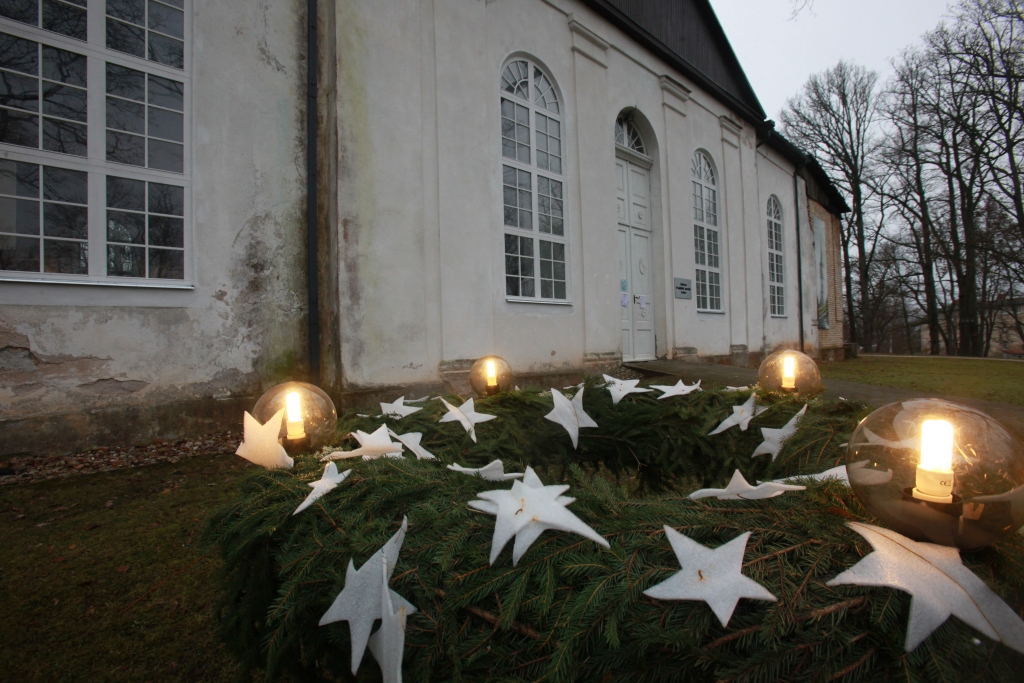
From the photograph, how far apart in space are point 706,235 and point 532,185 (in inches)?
225

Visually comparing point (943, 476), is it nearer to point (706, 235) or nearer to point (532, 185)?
point (532, 185)

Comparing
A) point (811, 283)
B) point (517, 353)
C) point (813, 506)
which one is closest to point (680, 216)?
point (517, 353)

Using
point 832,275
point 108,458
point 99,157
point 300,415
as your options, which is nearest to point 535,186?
point 99,157

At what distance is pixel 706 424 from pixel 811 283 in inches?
674

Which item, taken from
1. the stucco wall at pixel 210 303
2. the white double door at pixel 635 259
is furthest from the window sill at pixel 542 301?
the stucco wall at pixel 210 303

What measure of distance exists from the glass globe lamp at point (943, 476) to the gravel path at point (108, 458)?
179 inches

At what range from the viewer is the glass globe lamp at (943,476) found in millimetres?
838

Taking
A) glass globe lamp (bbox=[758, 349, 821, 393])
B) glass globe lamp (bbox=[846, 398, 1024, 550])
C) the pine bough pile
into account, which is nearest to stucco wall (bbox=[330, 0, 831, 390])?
glass globe lamp (bbox=[758, 349, 821, 393])

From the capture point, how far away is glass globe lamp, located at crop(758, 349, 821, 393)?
244 centimetres

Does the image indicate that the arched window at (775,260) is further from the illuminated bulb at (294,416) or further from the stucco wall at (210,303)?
the illuminated bulb at (294,416)

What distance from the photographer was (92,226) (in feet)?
14.3

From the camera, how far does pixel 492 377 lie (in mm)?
2846

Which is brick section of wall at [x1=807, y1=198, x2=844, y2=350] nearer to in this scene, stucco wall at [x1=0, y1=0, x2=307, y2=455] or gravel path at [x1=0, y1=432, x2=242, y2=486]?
stucco wall at [x1=0, y1=0, x2=307, y2=455]

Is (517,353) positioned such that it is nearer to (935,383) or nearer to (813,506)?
(813,506)
